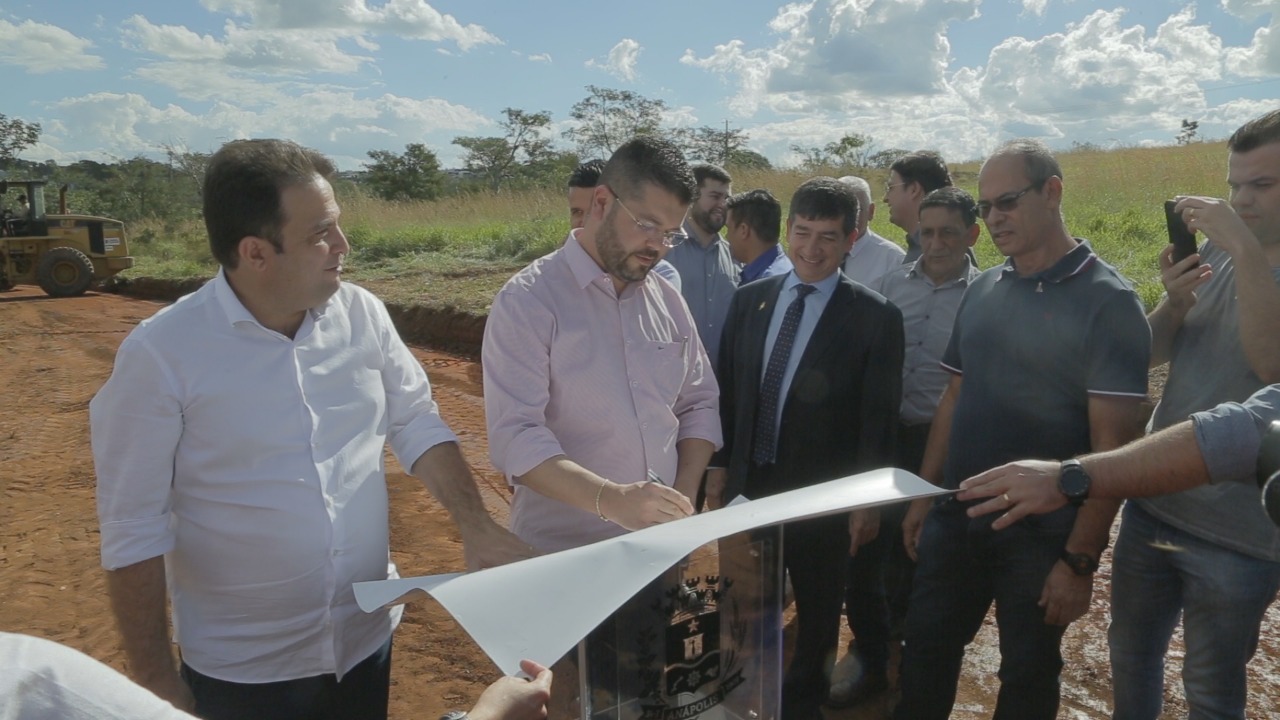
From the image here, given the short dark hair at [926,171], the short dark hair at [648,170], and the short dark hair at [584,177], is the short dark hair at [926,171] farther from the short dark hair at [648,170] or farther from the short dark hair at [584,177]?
the short dark hair at [648,170]

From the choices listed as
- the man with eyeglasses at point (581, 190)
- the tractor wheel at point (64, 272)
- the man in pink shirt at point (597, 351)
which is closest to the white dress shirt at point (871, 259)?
the man with eyeglasses at point (581, 190)

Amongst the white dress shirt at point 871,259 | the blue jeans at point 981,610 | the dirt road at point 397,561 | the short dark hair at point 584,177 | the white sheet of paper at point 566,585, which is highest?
the short dark hair at point 584,177

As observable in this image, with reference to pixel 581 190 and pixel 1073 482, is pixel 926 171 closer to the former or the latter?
pixel 581 190

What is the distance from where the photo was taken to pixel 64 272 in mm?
16109

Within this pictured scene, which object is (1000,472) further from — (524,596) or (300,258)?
(300,258)

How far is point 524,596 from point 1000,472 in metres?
1.31

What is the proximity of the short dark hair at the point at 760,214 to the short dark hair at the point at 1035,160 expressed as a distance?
1582 millimetres

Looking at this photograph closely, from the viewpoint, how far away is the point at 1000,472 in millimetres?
2016

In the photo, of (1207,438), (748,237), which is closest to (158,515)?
(1207,438)

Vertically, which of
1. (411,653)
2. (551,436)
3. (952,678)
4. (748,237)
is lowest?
(411,653)

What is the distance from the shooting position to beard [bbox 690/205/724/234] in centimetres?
457

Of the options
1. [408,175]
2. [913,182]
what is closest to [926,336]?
[913,182]

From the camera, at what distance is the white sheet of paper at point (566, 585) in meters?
1.07

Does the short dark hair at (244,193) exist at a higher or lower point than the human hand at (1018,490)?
higher
